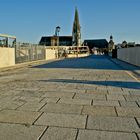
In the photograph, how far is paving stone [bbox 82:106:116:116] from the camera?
5680mm

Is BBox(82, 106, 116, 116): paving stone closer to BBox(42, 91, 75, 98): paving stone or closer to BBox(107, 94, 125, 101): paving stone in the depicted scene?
BBox(107, 94, 125, 101): paving stone

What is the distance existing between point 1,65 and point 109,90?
13158 mm

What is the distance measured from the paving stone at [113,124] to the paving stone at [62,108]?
2.12 feet

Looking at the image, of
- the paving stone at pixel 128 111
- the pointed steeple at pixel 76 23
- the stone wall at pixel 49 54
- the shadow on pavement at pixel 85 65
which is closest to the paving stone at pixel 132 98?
the paving stone at pixel 128 111

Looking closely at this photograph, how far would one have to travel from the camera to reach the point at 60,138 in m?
4.20

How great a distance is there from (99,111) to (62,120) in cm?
113

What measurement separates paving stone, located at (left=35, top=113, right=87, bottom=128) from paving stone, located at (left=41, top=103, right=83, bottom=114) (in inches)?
12.3

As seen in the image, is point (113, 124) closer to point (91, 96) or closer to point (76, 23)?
point (91, 96)

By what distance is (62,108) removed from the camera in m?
6.17

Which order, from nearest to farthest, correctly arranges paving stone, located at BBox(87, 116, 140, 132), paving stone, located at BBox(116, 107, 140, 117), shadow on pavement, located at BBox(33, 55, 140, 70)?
paving stone, located at BBox(87, 116, 140, 132)
paving stone, located at BBox(116, 107, 140, 117)
shadow on pavement, located at BBox(33, 55, 140, 70)

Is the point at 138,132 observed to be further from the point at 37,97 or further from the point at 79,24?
the point at 79,24

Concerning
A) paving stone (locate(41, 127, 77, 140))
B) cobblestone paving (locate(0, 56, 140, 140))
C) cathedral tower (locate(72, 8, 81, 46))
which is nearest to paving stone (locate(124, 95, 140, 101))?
cobblestone paving (locate(0, 56, 140, 140))

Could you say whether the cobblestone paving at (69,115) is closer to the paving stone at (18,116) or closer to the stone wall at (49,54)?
the paving stone at (18,116)

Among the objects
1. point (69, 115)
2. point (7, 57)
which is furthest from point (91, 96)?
point (7, 57)
